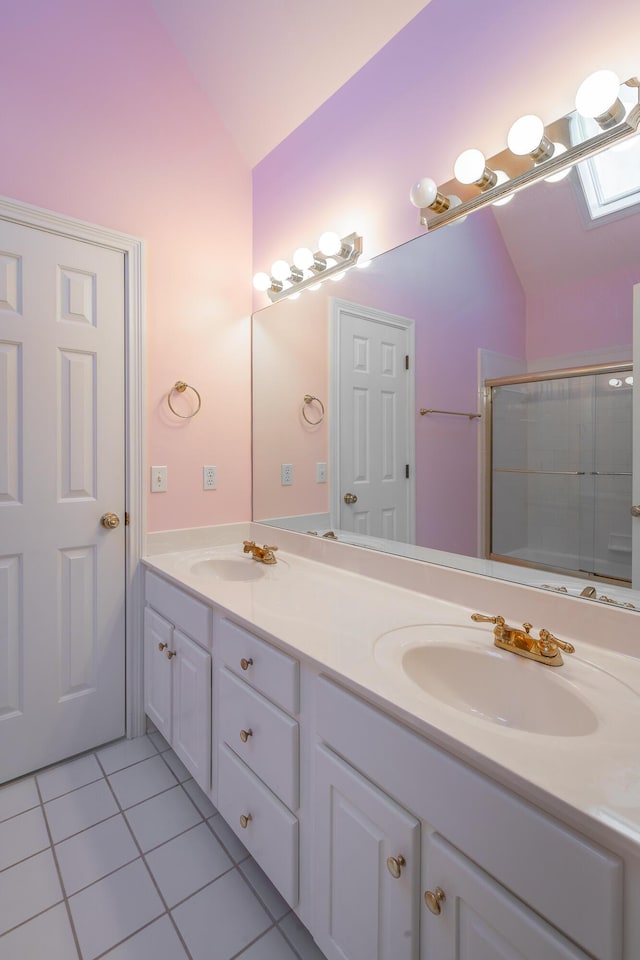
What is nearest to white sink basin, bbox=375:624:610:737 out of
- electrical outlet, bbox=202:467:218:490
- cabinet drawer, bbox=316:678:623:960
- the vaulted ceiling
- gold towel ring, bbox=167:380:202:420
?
cabinet drawer, bbox=316:678:623:960

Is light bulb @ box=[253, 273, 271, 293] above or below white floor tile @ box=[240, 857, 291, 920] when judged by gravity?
above

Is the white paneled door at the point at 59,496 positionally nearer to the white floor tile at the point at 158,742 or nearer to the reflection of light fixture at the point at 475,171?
the white floor tile at the point at 158,742

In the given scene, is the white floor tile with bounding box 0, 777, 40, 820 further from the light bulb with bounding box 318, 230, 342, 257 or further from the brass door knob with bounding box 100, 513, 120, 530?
the light bulb with bounding box 318, 230, 342, 257

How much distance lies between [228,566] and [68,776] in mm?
933

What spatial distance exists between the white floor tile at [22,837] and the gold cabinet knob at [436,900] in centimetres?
125

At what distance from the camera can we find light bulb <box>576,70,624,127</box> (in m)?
0.91

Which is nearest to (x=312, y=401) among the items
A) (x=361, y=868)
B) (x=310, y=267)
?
(x=310, y=267)

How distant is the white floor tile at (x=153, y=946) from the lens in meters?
1.06

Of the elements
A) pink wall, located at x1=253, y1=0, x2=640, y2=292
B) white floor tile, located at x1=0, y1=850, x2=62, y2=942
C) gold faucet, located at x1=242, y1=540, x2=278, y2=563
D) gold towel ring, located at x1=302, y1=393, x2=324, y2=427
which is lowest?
white floor tile, located at x1=0, y1=850, x2=62, y2=942

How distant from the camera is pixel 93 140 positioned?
167 centimetres

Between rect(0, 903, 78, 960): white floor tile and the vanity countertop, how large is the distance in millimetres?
849

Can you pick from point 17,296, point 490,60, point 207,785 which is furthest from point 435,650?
point 17,296

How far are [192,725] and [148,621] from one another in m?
0.49

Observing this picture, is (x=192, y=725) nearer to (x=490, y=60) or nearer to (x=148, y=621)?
(x=148, y=621)
